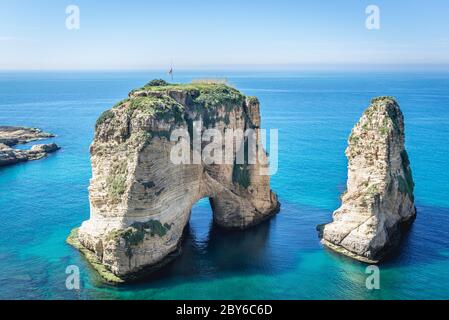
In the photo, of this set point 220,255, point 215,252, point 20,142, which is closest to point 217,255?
point 220,255

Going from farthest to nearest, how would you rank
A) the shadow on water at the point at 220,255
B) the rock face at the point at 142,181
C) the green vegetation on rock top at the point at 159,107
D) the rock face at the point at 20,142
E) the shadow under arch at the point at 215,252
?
1. the rock face at the point at 20,142
2. the green vegetation on rock top at the point at 159,107
3. the shadow under arch at the point at 215,252
4. the shadow on water at the point at 220,255
5. the rock face at the point at 142,181

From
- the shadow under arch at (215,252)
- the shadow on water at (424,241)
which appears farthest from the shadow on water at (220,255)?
the shadow on water at (424,241)

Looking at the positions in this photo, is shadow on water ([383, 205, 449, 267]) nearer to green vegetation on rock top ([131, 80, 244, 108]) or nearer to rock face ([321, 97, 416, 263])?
rock face ([321, 97, 416, 263])

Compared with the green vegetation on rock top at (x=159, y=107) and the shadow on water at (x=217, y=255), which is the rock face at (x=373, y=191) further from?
the green vegetation on rock top at (x=159, y=107)

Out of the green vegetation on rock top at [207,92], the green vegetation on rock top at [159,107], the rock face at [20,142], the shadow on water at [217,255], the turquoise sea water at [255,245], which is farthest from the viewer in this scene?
the rock face at [20,142]

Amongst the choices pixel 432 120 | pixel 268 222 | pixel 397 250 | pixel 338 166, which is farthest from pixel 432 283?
pixel 432 120

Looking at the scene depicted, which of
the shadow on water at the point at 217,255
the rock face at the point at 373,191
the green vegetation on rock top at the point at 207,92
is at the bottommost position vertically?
the shadow on water at the point at 217,255

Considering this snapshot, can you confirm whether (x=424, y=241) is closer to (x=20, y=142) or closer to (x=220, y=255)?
(x=220, y=255)
